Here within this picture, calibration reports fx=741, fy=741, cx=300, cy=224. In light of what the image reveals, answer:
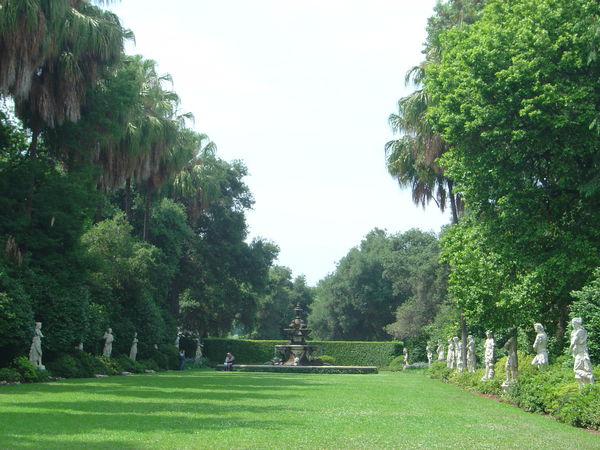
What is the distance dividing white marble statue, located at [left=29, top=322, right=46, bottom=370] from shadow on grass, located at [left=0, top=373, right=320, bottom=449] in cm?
292

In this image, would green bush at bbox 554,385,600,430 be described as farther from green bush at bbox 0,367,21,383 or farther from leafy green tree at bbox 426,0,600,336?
green bush at bbox 0,367,21,383

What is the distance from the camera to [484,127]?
22.3 metres

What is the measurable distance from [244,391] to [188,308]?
34123 millimetres

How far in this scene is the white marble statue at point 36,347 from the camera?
2447 centimetres

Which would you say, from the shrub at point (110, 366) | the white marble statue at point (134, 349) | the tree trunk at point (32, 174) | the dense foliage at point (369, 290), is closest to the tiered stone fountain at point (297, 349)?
the white marble statue at point (134, 349)

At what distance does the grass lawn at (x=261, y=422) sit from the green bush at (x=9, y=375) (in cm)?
196

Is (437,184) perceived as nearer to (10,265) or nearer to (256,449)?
(10,265)

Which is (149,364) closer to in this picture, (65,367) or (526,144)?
(65,367)

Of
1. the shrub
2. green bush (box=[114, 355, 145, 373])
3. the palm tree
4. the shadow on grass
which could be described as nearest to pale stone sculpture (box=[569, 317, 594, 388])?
the shadow on grass

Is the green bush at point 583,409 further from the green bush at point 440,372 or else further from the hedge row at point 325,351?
the hedge row at point 325,351

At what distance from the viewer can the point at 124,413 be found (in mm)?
14023

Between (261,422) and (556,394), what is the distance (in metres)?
6.89

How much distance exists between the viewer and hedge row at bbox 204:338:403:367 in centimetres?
5644

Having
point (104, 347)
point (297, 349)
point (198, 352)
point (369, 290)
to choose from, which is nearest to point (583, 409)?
point (104, 347)
